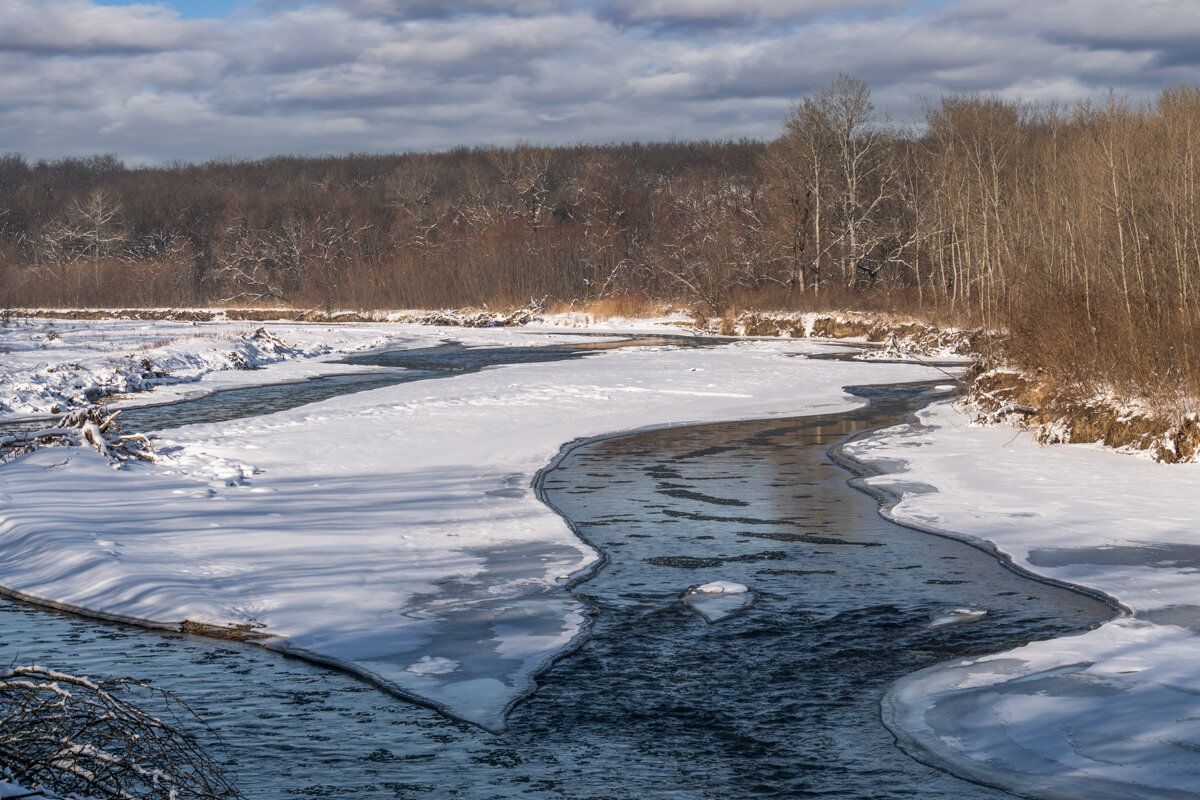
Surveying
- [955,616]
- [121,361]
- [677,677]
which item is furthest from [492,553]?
[121,361]

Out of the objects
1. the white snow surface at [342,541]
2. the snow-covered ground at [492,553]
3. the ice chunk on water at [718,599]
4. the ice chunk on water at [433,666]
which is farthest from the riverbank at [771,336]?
the ice chunk on water at [433,666]

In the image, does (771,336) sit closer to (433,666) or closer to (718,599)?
(718,599)

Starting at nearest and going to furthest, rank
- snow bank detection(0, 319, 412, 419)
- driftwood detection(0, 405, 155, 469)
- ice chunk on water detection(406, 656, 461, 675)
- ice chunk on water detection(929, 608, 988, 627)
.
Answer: ice chunk on water detection(406, 656, 461, 675), ice chunk on water detection(929, 608, 988, 627), driftwood detection(0, 405, 155, 469), snow bank detection(0, 319, 412, 419)

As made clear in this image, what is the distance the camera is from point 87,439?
15664mm

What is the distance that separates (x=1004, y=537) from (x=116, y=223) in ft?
413

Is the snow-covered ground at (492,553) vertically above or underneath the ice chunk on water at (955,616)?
above

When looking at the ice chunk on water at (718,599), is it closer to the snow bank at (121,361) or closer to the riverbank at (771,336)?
the riverbank at (771,336)

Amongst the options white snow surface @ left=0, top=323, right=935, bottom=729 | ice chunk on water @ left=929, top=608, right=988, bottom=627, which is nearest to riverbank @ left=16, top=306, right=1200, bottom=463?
white snow surface @ left=0, top=323, right=935, bottom=729

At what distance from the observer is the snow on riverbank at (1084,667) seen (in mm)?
6246

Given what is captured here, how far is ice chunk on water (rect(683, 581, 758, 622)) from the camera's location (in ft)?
30.4

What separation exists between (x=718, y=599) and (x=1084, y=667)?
10.0 feet

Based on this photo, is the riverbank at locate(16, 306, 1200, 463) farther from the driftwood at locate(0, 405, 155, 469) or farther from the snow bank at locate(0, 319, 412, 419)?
the driftwood at locate(0, 405, 155, 469)

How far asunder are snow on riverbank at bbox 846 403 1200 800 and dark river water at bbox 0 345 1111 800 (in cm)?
34

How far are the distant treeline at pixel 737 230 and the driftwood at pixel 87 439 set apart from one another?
581 inches
